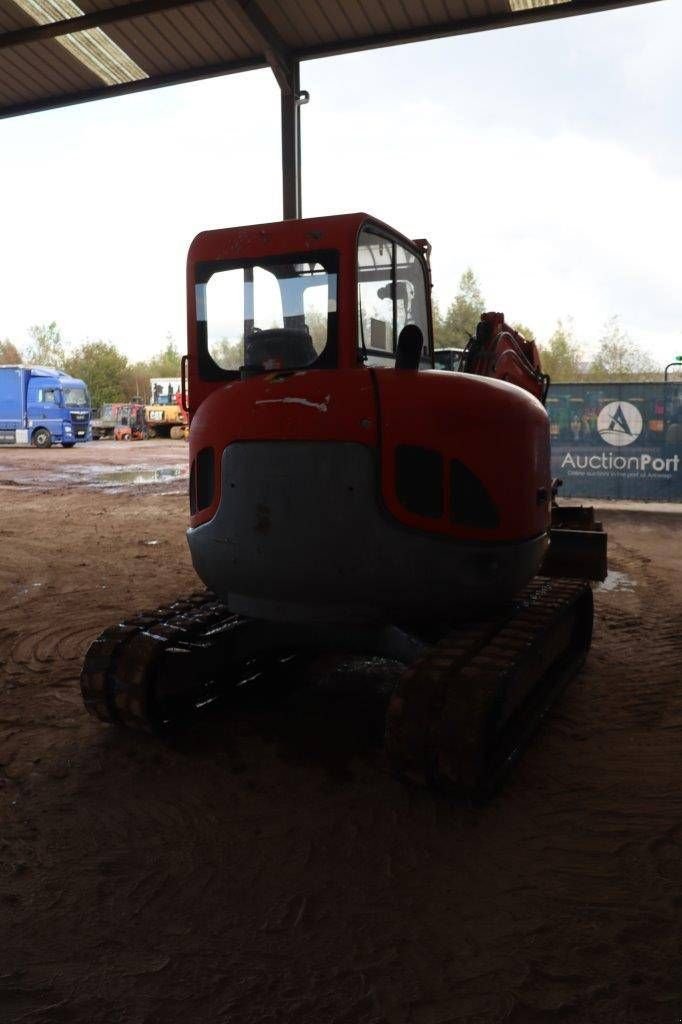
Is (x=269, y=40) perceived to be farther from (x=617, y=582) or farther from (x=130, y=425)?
(x=130, y=425)

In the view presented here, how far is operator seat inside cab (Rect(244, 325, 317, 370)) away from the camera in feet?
14.2

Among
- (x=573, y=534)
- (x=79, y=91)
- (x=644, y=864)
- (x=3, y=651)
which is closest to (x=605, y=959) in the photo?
(x=644, y=864)

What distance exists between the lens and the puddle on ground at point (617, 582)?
7625 millimetres

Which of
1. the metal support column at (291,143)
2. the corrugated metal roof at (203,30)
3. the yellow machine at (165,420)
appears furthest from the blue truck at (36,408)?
the metal support column at (291,143)

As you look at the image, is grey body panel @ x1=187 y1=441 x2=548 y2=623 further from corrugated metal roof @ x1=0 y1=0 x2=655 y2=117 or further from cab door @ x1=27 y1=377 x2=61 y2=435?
cab door @ x1=27 y1=377 x2=61 y2=435

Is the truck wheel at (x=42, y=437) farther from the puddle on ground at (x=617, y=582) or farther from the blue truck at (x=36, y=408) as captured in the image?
the puddle on ground at (x=617, y=582)

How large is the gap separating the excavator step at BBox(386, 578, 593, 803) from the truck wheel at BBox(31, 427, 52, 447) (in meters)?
31.3

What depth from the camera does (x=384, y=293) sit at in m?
4.68

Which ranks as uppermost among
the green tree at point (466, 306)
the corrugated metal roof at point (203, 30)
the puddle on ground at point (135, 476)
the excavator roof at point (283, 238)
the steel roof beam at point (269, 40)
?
the green tree at point (466, 306)

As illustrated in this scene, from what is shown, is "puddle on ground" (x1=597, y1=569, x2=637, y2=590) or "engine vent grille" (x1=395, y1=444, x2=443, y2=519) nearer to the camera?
"engine vent grille" (x1=395, y1=444, x2=443, y2=519)

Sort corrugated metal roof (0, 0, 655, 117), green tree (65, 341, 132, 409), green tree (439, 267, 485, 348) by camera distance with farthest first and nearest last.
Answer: green tree (65, 341, 132, 409)
green tree (439, 267, 485, 348)
corrugated metal roof (0, 0, 655, 117)

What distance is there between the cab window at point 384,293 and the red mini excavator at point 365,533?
0.08 feet

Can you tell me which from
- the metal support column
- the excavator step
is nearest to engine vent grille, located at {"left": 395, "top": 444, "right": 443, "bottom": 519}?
the excavator step

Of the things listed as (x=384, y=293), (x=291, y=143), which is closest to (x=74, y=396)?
(x=291, y=143)
